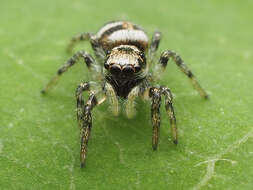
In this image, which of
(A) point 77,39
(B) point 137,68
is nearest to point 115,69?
(B) point 137,68

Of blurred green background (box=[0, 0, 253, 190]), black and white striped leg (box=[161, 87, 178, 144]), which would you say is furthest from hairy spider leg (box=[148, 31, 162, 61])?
black and white striped leg (box=[161, 87, 178, 144])

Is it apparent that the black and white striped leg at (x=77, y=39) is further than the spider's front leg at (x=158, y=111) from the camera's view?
Yes

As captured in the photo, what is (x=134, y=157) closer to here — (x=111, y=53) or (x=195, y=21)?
(x=111, y=53)

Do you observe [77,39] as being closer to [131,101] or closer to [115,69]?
[115,69]

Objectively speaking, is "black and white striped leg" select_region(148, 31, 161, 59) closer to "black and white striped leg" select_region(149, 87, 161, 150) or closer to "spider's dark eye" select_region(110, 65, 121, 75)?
"spider's dark eye" select_region(110, 65, 121, 75)

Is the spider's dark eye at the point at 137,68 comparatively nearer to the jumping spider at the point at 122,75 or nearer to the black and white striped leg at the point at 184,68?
the jumping spider at the point at 122,75

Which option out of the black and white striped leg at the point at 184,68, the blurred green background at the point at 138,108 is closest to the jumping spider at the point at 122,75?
the black and white striped leg at the point at 184,68
